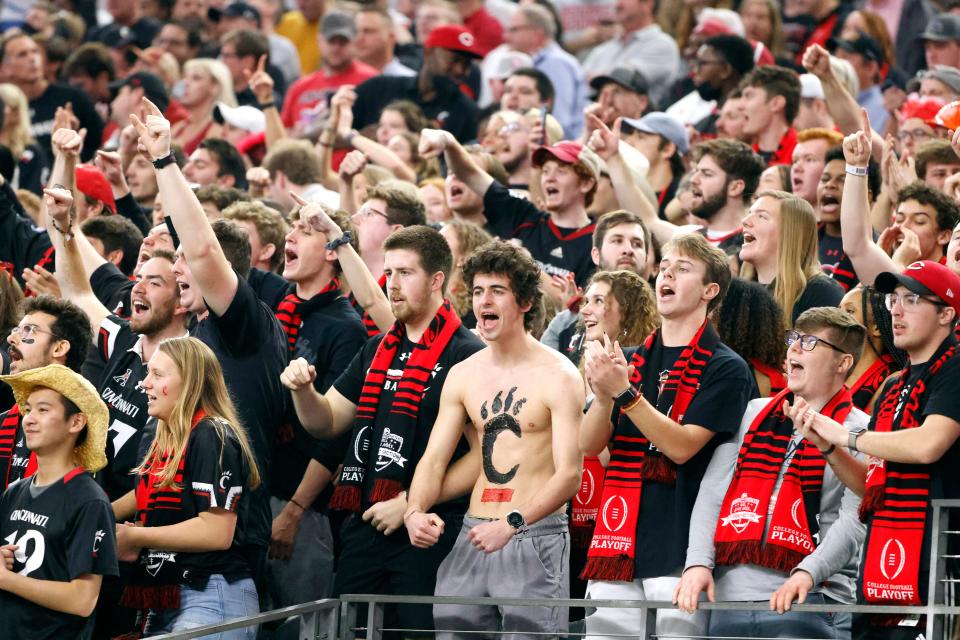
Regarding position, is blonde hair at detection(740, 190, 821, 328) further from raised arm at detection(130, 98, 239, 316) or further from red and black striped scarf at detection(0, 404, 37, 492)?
red and black striped scarf at detection(0, 404, 37, 492)

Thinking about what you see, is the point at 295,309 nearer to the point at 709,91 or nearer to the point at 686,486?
the point at 686,486

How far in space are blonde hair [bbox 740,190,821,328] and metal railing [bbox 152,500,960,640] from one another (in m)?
1.74

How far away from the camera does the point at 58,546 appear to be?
6.45 metres

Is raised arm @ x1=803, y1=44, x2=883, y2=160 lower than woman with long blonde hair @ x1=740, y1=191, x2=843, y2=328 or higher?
higher

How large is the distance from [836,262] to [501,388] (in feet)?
8.19

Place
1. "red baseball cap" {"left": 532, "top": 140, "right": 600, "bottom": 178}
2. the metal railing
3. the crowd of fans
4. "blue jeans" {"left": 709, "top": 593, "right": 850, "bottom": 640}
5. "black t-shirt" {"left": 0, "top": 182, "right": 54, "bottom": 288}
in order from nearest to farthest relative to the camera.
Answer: the metal railing, "blue jeans" {"left": 709, "top": 593, "right": 850, "bottom": 640}, the crowd of fans, "red baseball cap" {"left": 532, "top": 140, "right": 600, "bottom": 178}, "black t-shirt" {"left": 0, "top": 182, "right": 54, "bottom": 288}

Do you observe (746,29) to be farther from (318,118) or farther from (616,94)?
(318,118)

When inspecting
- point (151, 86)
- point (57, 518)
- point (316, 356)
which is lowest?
point (57, 518)

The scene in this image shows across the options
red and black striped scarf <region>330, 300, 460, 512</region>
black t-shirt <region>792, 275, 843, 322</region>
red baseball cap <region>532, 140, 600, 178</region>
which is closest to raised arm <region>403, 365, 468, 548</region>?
red and black striped scarf <region>330, 300, 460, 512</region>

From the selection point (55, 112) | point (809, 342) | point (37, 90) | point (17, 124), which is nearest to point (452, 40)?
point (55, 112)

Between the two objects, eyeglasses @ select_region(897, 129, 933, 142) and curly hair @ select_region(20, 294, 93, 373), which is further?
eyeglasses @ select_region(897, 129, 933, 142)

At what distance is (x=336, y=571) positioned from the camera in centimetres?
726

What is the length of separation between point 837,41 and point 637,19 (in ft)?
6.88

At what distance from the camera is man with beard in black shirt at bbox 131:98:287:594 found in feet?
22.8
